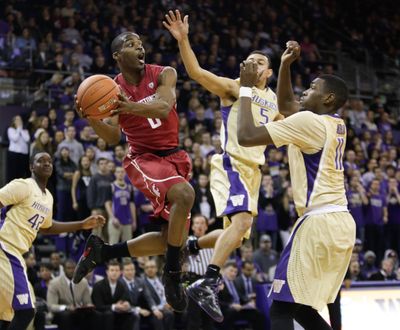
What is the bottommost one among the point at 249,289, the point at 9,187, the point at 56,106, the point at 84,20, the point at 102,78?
the point at 249,289

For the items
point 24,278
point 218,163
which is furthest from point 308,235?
point 24,278

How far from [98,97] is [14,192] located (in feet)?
7.16

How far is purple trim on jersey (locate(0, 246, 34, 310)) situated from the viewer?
7734 mm

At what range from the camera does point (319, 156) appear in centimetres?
591

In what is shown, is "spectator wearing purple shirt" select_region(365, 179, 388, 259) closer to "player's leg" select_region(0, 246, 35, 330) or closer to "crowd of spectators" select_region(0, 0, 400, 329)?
"crowd of spectators" select_region(0, 0, 400, 329)

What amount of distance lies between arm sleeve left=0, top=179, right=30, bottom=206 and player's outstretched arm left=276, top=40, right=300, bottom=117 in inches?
108

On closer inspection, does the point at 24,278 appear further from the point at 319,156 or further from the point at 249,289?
the point at 249,289

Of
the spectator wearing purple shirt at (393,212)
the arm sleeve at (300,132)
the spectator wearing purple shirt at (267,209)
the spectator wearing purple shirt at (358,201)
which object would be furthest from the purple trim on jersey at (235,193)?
the spectator wearing purple shirt at (393,212)

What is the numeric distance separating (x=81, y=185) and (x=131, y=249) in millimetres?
6177

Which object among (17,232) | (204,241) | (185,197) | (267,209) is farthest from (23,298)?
(267,209)

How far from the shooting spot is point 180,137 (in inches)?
601

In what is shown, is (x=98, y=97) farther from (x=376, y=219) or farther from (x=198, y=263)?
(x=376, y=219)

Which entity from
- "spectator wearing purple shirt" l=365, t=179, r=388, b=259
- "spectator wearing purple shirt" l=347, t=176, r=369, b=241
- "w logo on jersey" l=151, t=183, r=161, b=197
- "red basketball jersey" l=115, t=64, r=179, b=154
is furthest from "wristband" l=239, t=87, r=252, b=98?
"spectator wearing purple shirt" l=365, t=179, r=388, b=259

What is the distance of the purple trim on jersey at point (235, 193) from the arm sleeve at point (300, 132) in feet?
5.04
